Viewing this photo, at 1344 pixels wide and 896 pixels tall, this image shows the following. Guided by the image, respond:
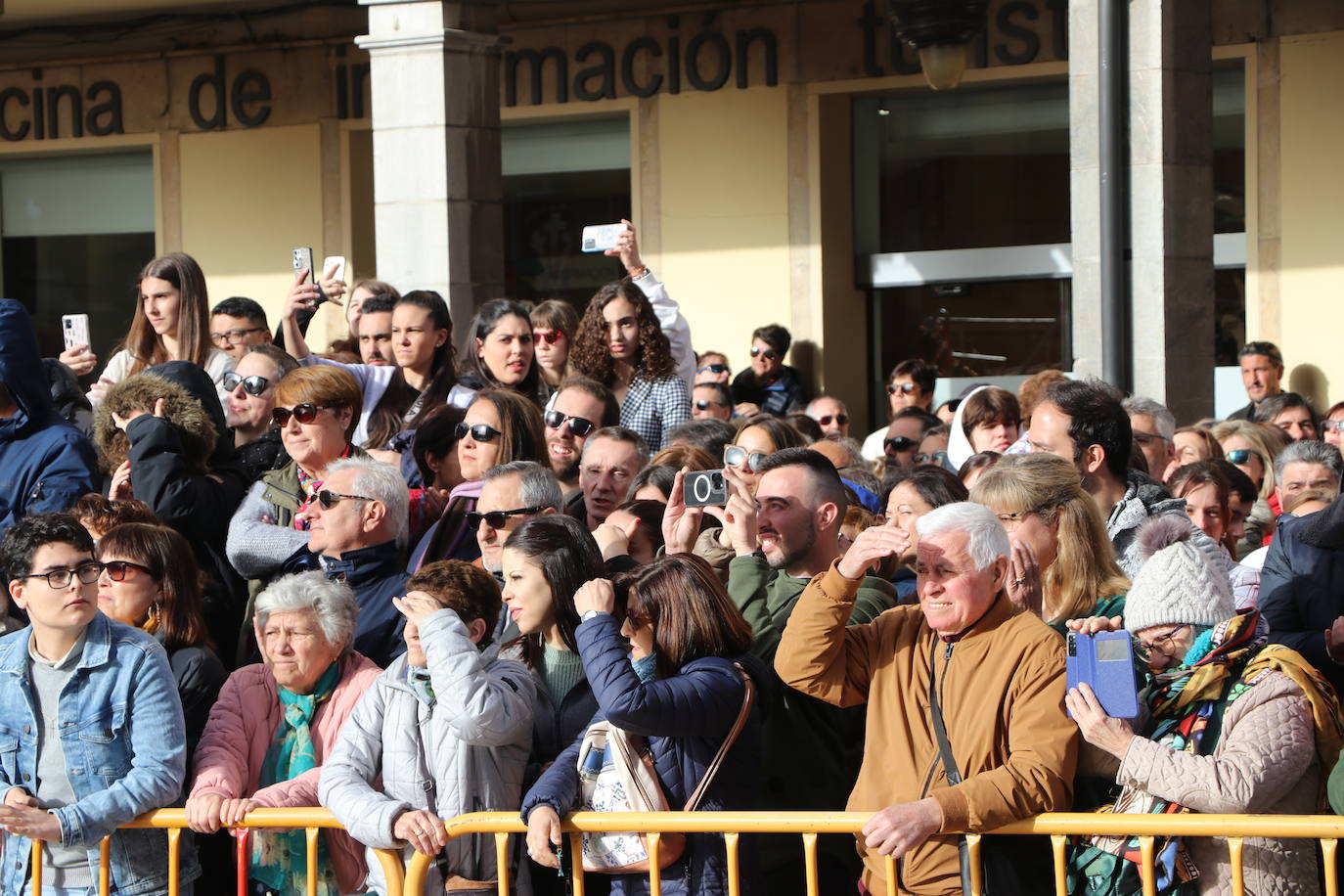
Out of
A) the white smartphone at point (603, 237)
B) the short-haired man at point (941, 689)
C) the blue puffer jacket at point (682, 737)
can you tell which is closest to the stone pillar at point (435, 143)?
the white smartphone at point (603, 237)

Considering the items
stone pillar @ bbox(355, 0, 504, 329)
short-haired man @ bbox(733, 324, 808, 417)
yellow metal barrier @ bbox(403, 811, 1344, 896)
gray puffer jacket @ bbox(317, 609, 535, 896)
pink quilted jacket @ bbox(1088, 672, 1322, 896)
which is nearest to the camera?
yellow metal barrier @ bbox(403, 811, 1344, 896)

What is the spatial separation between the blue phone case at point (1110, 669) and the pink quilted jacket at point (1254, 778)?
124 mm

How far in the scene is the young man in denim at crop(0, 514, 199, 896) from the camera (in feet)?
15.6

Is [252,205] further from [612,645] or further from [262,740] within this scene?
[612,645]

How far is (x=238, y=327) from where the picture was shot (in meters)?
7.80

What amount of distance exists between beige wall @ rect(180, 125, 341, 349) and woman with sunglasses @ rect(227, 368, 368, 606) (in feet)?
28.1

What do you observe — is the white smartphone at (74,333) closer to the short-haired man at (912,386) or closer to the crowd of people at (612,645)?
the crowd of people at (612,645)

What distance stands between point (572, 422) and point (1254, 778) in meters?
3.28

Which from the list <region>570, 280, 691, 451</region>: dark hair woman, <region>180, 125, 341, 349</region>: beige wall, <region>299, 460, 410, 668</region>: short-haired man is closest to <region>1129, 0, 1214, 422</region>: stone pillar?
<region>570, 280, 691, 451</region>: dark hair woman

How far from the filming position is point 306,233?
14.7 m

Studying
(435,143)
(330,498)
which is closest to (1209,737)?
(330,498)

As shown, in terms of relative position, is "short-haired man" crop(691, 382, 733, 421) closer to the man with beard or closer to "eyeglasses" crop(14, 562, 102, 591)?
the man with beard

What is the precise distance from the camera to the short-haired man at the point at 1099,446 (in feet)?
18.3

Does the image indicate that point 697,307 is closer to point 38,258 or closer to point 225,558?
point 38,258
